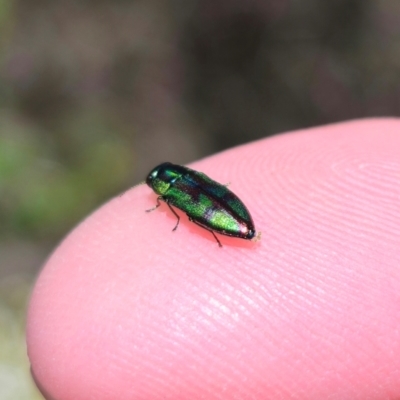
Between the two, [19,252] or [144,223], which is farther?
[19,252]

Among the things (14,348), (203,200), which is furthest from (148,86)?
(203,200)

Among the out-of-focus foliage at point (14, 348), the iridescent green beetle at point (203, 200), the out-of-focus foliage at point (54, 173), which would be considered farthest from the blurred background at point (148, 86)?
the iridescent green beetle at point (203, 200)

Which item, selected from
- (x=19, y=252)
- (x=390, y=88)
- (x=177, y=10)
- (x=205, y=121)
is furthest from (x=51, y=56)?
(x=390, y=88)

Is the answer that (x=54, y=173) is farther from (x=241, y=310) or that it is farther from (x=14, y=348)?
(x=241, y=310)

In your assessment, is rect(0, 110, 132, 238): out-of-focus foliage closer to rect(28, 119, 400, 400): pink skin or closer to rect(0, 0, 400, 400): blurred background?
rect(0, 0, 400, 400): blurred background

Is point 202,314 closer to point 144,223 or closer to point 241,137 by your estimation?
point 144,223

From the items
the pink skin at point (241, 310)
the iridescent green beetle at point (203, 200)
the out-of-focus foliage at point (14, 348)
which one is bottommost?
the out-of-focus foliage at point (14, 348)

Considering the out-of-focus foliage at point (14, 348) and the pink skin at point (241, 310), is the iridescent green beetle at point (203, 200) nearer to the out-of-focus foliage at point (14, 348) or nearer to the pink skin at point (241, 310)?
the pink skin at point (241, 310)
